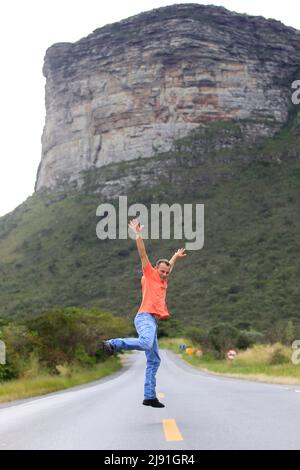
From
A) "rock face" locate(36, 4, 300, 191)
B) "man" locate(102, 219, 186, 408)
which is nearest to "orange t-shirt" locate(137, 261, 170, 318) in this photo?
"man" locate(102, 219, 186, 408)

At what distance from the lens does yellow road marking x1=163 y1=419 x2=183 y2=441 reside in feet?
19.5

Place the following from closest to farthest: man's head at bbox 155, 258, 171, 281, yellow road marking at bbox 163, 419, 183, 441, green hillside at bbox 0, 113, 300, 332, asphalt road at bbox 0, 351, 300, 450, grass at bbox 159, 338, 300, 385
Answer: asphalt road at bbox 0, 351, 300, 450 → yellow road marking at bbox 163, 419, 183, 441 → man's head at bbox 155, 258, 171, 281 → grass at bbox 159, 338, 300, 385 → green hillside at bbox 0, 113, 300, 332

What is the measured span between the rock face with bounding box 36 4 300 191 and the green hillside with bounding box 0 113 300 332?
19.2 ft

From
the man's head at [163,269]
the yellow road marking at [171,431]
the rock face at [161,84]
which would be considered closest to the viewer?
the yellow road marking at [171,431]

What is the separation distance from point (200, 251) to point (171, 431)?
219 feet

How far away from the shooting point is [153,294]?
743 centimetres

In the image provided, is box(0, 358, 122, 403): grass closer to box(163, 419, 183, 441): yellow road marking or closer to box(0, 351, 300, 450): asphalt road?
box(0, 351, 300, 450): asphalt road

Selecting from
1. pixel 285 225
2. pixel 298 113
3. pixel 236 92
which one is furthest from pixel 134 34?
pixel 285 225

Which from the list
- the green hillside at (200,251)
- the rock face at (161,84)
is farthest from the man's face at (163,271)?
the rock face at (161,84)

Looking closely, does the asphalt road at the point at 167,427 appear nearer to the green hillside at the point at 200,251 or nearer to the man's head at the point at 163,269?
the man's head at the point at 163,269

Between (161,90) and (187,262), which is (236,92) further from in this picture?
(187,262)

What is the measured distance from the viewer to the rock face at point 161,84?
109 meters

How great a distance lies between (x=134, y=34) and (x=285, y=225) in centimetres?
6309

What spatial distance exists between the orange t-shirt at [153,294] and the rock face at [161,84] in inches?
3854
